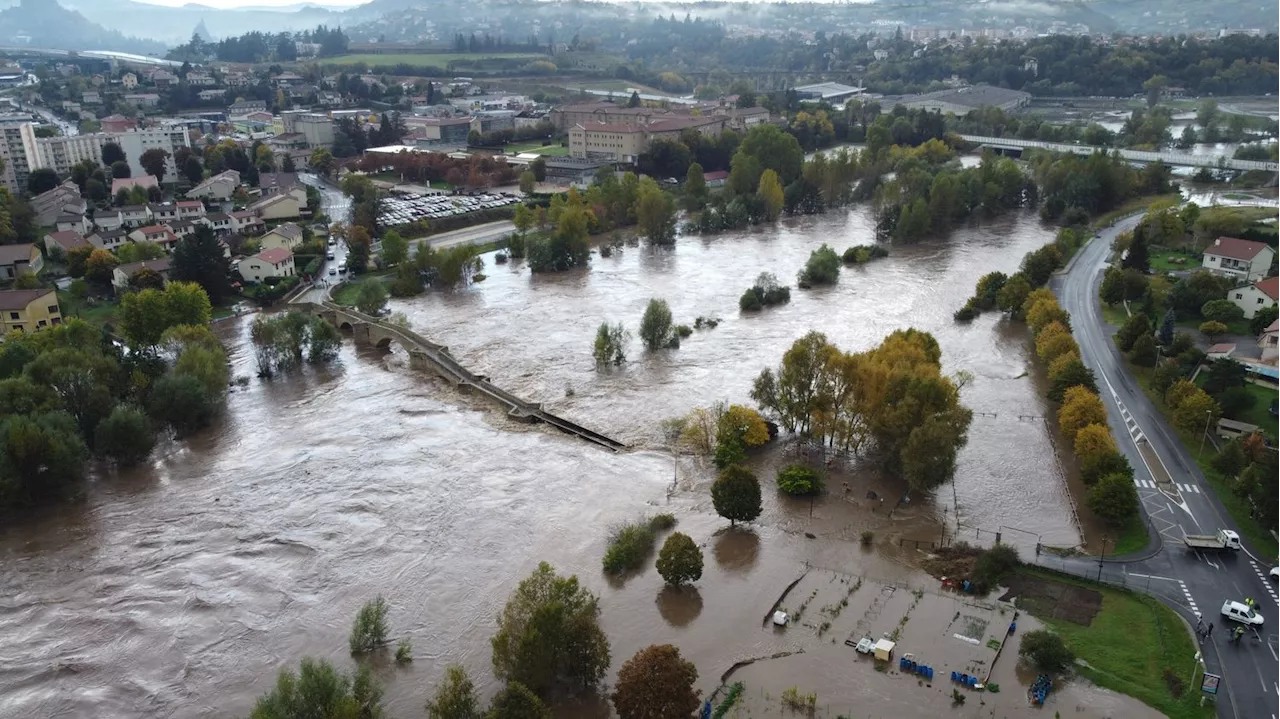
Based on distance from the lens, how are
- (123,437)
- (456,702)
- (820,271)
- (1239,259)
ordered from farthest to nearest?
(820,271) → (1239,259) → (123,437) → (456,702)

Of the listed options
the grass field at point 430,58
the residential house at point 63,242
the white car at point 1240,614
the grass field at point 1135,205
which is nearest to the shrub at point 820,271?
the grass field at point 1135,205

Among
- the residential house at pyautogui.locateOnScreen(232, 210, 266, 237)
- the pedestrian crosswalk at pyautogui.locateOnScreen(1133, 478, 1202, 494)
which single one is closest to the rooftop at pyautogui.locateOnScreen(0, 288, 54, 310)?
the residential house at pyautogui.locateOnScreen(232, 210, 266, 237)

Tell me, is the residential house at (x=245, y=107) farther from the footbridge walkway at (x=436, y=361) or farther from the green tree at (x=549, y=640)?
the green tree at (x=549, y=640)

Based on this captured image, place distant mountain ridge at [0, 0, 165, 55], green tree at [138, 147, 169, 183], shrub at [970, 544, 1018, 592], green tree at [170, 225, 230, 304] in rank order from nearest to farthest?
shrub at [970, 544, 1018, 592] → green tree at [170, 225, 230, 304] → green tree at [138, 147, 169, 183] → distant mountain ridge at [0, 0, 165, 55]

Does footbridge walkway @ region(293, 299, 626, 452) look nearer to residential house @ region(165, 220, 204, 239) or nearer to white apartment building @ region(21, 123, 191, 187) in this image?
residential house @ region(165, 220, 204, 239)

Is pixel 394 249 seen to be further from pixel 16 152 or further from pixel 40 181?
pixel 16 152

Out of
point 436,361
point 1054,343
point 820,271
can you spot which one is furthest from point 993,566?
point 820,271

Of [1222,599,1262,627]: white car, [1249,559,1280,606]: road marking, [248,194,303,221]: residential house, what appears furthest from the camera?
[248,194,303,221]: residential house
